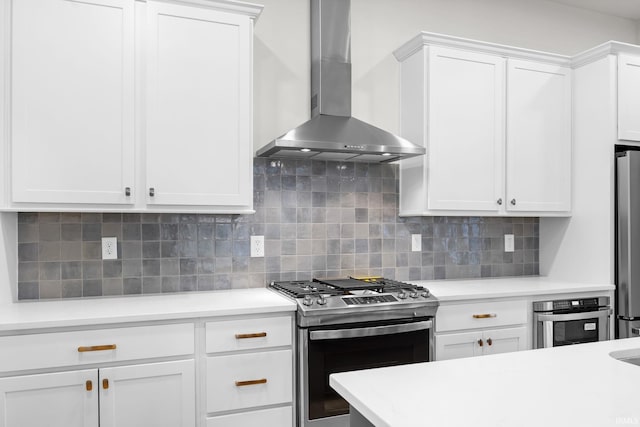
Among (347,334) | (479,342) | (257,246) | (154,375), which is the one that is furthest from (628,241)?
(154,375)

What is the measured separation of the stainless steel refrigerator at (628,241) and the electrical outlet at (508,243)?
0.72m

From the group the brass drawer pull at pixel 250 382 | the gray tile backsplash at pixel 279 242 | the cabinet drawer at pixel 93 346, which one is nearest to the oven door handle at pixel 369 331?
the brass drawer pull at pixel 250 382

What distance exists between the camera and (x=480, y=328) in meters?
2.87

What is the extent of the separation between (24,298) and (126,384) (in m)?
0.89

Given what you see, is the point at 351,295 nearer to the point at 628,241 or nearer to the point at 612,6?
the point at 628,241

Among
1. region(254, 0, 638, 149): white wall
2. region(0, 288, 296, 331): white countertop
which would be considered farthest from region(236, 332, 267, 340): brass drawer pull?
region(254, 0, 638, 149): white wall

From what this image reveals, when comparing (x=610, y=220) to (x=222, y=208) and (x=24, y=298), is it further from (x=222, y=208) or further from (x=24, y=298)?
(x=24, y=298)

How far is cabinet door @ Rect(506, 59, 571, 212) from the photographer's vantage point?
3275mm

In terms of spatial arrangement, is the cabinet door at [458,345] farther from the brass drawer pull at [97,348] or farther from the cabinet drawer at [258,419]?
the brass drawer pull at [97,348]

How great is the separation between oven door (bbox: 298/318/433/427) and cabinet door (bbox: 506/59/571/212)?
1268mm

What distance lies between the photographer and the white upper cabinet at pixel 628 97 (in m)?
3.26

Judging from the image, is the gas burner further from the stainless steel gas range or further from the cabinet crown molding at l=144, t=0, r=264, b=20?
the cabinet crown molding at l=144, t=0, r=264, b=20

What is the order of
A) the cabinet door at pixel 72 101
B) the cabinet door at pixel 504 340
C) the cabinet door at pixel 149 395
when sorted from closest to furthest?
the cabinet door at pixel 149 395
the cabinet door at pixel 72 101
the cabinet door at pixel 504 340

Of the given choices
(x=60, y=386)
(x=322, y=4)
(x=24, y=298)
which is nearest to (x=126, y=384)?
(x=60, y=386)
